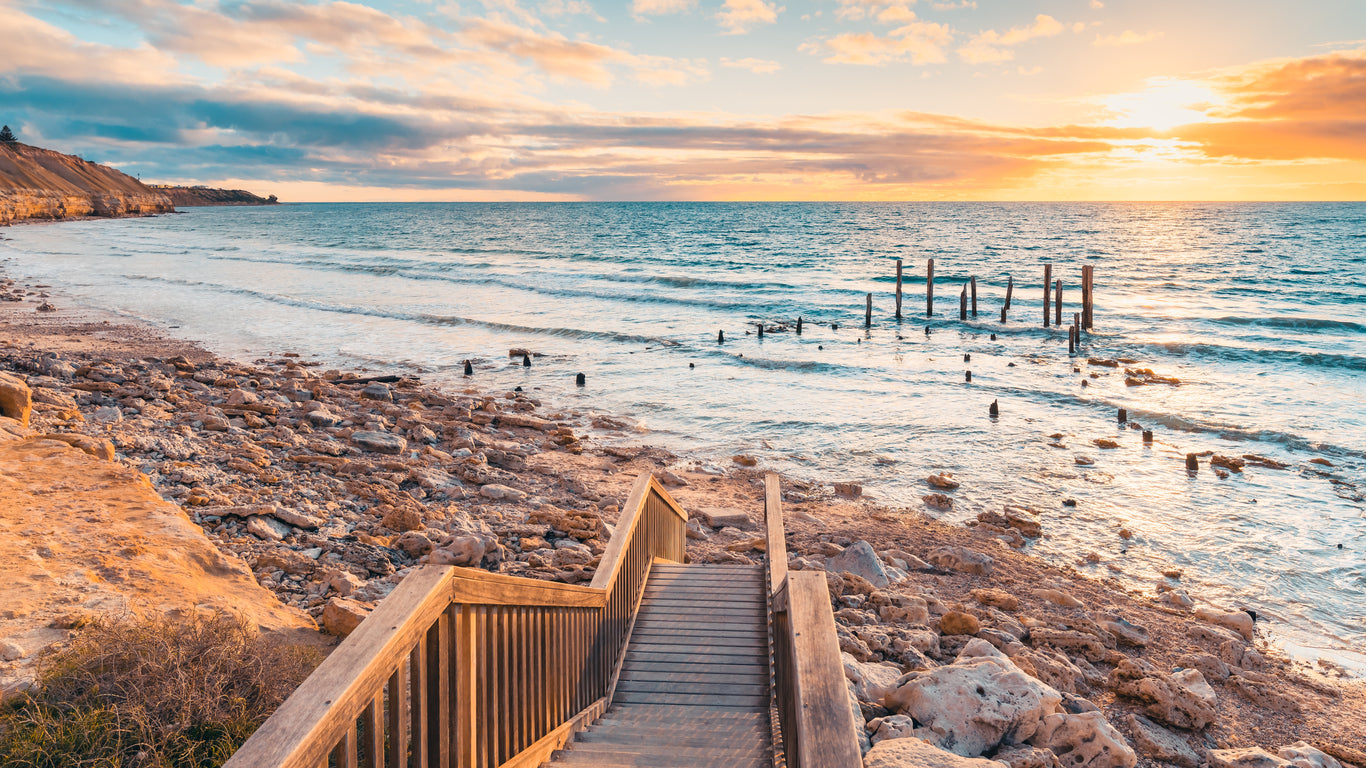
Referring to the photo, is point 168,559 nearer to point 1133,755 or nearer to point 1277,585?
point 1133,755

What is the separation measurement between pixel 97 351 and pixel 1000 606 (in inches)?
812

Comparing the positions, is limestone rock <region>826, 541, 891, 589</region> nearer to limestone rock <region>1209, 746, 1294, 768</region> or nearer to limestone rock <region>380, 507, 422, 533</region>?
limestone rock <region>1209, 746, 1294, 768</region>

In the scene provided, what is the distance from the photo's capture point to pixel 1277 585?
30.9ft

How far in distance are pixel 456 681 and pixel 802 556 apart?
7302 mm

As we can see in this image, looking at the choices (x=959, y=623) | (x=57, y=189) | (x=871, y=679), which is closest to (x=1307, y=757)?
(x=959, y=623)

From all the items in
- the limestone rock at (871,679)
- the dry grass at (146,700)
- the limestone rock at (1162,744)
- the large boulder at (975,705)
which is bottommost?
the limestone rock at (1162,744)

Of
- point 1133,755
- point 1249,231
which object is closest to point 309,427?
point 1133,755

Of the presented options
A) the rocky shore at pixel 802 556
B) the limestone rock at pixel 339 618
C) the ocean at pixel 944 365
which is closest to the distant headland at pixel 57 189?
A: the ocean at pixel 944 365

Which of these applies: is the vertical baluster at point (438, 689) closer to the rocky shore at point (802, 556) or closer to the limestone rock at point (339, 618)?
the rocky shore at point (802, 556)

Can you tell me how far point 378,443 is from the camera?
11492 millimetres

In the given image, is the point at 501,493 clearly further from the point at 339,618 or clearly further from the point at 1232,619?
the point at 1232,619

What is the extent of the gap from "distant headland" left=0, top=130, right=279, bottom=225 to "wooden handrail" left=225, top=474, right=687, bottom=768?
10796cm

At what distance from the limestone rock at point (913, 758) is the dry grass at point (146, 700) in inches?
112

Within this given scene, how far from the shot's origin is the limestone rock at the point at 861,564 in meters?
8.66
